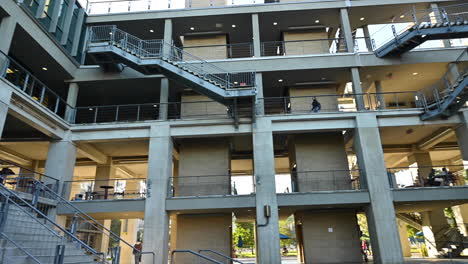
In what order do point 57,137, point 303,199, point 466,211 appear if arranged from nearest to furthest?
point 303,199, point 57,137, point 466,211

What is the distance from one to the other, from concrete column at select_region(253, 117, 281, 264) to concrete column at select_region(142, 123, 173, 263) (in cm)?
454

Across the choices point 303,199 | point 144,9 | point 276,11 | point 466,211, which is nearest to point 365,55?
point 276,11

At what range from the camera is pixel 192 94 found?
1925cm

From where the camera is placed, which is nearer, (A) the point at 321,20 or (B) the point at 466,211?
(A) the point at 321,20

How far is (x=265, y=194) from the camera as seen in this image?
1503cm

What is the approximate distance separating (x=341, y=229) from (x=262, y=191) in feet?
17.8

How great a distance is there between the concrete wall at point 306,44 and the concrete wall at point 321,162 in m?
5.67

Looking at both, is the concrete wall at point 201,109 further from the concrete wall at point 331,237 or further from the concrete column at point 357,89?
the concrete wall at point 331,237

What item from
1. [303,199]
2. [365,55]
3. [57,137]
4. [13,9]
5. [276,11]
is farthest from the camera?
[276,11]

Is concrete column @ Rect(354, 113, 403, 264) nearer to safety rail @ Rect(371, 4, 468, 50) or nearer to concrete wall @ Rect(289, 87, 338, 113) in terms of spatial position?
concrete wall @ Rect(289, 87, 338, 113)

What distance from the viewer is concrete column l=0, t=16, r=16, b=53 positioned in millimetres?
12656

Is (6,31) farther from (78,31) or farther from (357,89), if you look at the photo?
(357,89)

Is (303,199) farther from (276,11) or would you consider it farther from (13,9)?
(13,9)

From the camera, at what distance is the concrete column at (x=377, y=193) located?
13.9 metres
